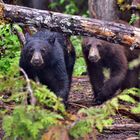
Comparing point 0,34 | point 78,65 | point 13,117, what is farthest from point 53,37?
point 78,65

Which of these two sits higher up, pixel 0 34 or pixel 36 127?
pixel 0 34

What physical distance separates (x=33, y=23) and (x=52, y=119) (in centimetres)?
231

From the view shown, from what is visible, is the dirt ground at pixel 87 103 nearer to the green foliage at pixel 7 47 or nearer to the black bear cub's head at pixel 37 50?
the black bear cub's head at pixel 37 50

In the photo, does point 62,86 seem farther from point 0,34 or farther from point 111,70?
point 0,34

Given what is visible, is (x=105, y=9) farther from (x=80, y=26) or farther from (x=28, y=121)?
(x=28, y=121)

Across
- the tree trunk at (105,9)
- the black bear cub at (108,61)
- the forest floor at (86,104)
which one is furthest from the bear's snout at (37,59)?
the tree trunk at (105,9)

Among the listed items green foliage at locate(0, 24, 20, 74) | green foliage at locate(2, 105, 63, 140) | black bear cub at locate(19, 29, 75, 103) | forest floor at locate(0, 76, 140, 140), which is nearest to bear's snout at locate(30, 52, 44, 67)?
black bear cub at locate(19, 29, 75, 103)

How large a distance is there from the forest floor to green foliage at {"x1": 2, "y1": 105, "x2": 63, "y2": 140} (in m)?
1.12

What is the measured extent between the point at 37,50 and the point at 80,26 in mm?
646

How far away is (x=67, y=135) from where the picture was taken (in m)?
4.39

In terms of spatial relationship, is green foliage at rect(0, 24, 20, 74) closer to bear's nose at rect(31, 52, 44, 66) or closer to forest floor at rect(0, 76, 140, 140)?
forest floor at rect(0, 76, 140, 140)

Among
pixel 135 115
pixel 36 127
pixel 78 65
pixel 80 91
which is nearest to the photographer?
pixel 36 127

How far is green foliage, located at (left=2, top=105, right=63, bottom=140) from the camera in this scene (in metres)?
4.33

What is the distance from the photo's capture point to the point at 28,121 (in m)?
4.31
